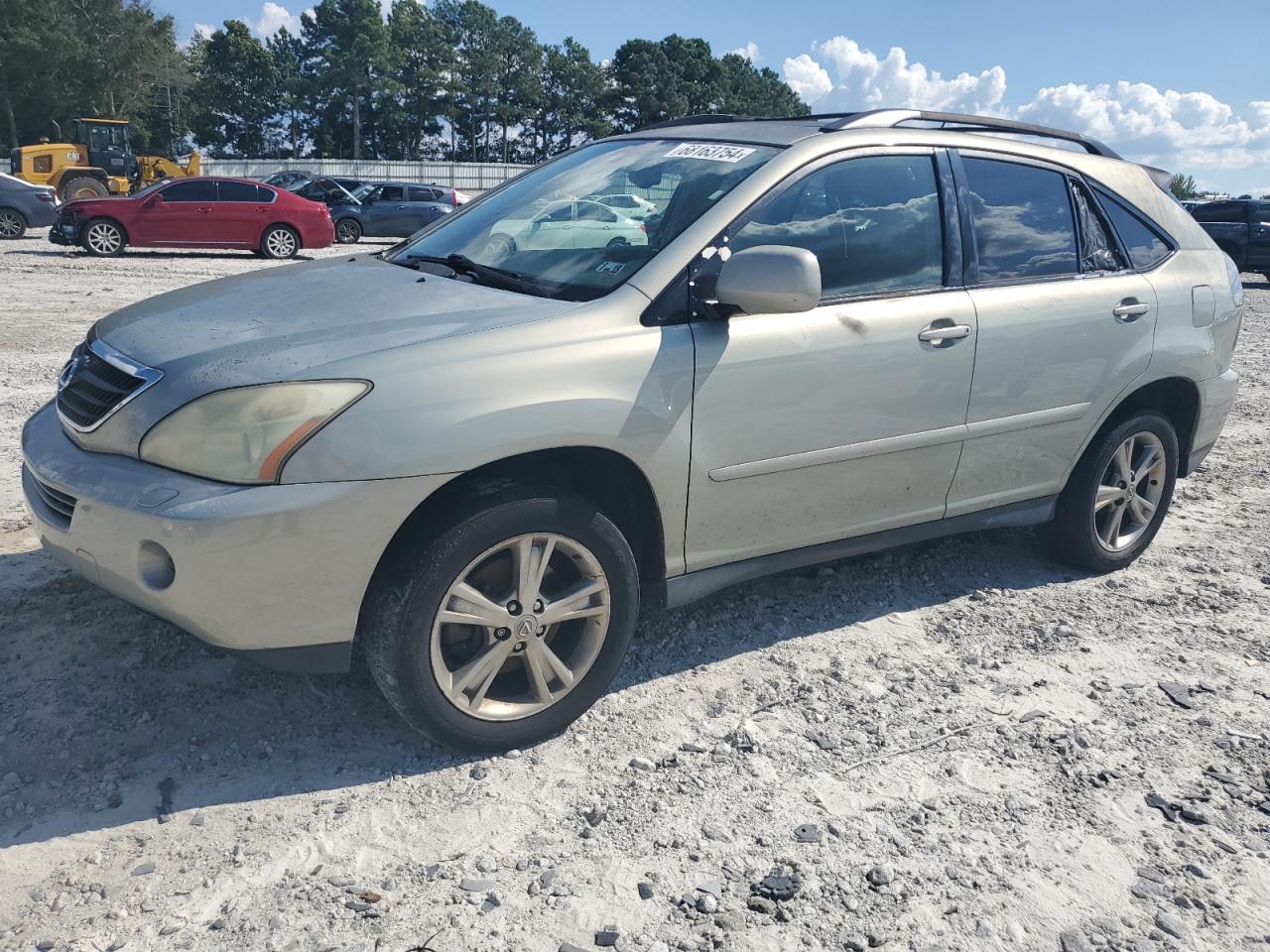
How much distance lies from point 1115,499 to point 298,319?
3.49 metres

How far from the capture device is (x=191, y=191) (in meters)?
18.0

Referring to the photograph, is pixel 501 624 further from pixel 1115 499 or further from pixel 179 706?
pixel 1115 499

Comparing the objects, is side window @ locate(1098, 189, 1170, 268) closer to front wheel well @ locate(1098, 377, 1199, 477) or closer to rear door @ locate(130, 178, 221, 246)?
front wheel well @ locate(1098, 377, 1199, 477)

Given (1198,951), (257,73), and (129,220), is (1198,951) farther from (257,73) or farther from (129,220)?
(257,73)

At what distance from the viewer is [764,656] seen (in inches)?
148

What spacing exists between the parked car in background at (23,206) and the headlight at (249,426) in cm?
2007

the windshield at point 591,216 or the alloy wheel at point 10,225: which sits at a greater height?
the windshield at point 591,216

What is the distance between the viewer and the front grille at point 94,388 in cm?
286

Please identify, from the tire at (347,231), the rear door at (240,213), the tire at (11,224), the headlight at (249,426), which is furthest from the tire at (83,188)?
the headlight at (249,426)

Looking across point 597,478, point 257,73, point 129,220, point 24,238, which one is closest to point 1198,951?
point 597,478

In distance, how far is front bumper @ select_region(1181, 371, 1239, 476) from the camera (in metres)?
4.69

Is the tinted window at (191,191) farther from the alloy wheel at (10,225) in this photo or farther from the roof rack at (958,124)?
the roof rack at (958,124)

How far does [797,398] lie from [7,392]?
598cm

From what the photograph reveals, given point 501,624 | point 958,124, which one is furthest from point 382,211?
point 501,624
